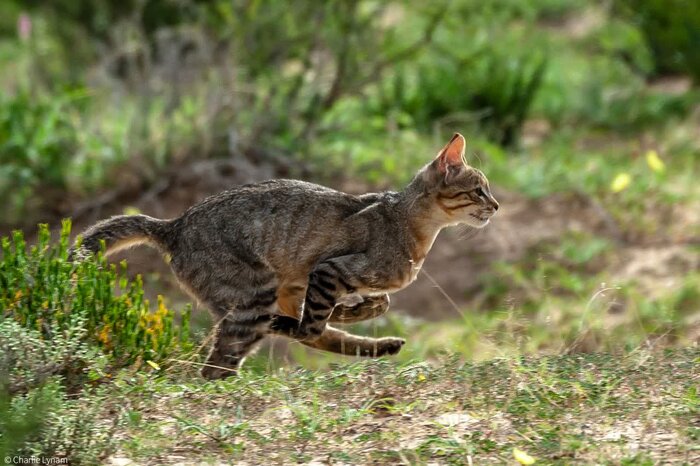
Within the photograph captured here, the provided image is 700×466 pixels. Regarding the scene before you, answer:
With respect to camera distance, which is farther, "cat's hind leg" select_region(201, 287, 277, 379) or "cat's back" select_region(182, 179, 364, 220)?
"cat's back" select_region(182, 179, 364, 220)

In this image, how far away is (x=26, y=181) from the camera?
421 inches

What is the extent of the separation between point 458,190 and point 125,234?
6.04 ft

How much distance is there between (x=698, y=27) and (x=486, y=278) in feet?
15.4

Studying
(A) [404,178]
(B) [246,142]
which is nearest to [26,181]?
(B) [246,142]

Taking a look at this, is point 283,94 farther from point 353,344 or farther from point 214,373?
point 214,373

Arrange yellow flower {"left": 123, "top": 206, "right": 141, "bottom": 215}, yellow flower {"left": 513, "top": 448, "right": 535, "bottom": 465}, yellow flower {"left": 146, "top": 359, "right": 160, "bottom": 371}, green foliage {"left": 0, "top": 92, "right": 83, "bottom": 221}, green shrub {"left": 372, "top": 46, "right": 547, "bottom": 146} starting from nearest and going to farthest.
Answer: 1. yellow flower {"left": 513, "top": 448, "right": 535, "bottom": 465}
2. yellow flower {"left": 146, "top": 359, "right": 160, "bottom": 371}
3. yellow flower {"left": 123, "top": 206, "right": 141, "bottom": 215}
4. green foliage {"left": 0, "top": 92, "right": 83, "bottom": 221}
5. green shrub {"left": 372, "top": 46, "right": 547, "bottom": 146}

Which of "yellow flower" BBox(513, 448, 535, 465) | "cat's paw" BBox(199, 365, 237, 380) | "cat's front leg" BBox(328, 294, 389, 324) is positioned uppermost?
"cat's front leg" BBox(328, 294, 389, 324)

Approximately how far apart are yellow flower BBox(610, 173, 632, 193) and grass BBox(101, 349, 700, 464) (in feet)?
16.7

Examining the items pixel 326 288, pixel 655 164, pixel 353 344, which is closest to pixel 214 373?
pixel 326 288

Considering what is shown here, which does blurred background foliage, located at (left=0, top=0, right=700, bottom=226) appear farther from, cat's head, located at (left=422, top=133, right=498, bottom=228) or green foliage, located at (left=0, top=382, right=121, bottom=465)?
green foliage, located at (left=0, top=382, right=121, bottom=465)

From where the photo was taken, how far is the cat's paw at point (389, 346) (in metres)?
6.54

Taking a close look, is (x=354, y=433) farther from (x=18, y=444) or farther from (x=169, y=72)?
(x=169, y=72)

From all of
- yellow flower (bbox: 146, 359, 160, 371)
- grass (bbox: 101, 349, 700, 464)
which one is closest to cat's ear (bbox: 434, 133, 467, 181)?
grass (bbox: 101, 349, 700, 464)

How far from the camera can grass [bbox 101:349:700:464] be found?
4410 mm
